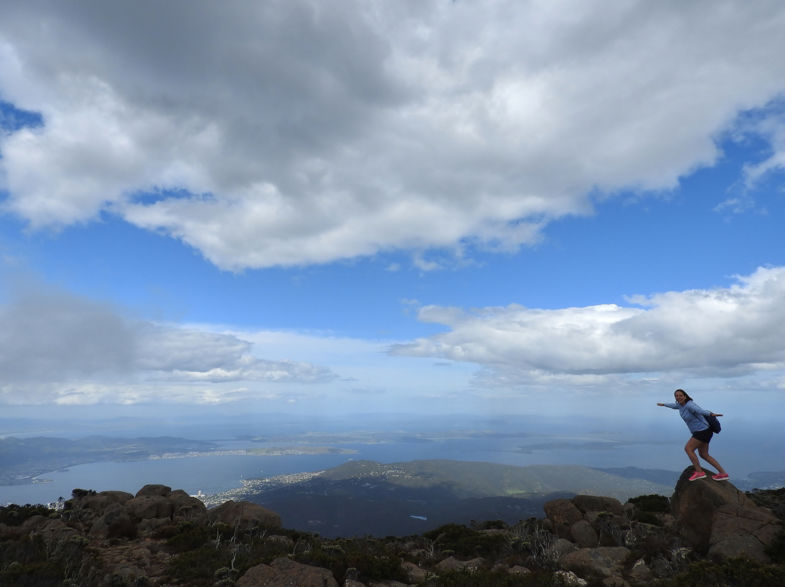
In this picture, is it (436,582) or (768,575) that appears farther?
(436,582)

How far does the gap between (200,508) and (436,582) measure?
1568 centimetres

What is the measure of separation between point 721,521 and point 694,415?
12.0 feet

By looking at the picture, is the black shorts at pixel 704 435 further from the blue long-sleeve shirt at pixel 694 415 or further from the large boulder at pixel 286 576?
the large boulder at pixel 286 576

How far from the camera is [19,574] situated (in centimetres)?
996

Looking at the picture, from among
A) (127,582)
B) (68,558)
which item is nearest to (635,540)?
(127,582)

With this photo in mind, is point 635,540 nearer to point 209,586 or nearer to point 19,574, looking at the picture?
point 209,586

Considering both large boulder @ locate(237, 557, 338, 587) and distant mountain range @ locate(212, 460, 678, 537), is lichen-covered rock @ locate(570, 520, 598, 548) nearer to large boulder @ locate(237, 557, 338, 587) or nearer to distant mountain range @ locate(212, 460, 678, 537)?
large boulder @ locate(237, 557, 338, 587)

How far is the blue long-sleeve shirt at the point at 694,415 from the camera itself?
13.4 m

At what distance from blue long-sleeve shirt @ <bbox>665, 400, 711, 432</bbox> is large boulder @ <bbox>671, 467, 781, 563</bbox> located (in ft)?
8.90

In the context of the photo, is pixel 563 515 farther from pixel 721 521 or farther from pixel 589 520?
pixel 721 521

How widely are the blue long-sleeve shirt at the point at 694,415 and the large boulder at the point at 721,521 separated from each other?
2713 mm

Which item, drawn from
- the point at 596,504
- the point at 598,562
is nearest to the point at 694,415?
the point at 598,562

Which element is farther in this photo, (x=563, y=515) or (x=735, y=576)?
(x=563, y=515)

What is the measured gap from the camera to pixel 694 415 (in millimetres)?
13672
